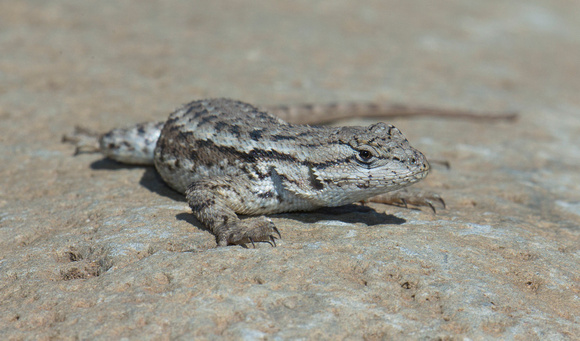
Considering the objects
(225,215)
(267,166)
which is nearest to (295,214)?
(267,166)

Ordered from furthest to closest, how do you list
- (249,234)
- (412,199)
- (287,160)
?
(412,199) < (287,160) < (249,234)

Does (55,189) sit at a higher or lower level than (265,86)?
lower

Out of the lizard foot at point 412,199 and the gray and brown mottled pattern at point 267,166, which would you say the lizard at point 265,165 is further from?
the lizard foot at point 412,199

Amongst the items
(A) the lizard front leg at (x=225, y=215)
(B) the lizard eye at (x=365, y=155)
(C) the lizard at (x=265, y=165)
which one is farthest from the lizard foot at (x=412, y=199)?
(A) the lizard front leg at (x=225, y=215)

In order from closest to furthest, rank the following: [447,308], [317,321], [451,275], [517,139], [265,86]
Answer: [317,321]
[447,308]
[451,275]
[517,139]
[265,86]

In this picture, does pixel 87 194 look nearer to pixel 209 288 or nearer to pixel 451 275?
pixel 209 288

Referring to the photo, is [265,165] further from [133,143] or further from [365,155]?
[133,143]

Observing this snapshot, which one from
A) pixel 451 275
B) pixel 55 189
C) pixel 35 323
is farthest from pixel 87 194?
pixel 451 275
